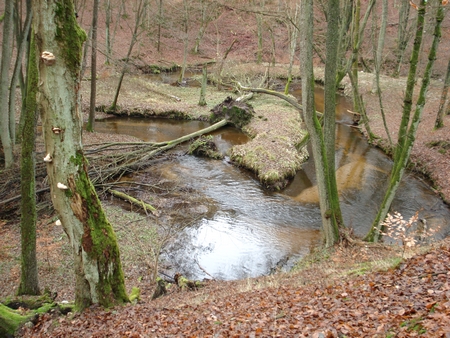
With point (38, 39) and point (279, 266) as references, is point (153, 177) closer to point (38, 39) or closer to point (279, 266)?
point (279, 266)

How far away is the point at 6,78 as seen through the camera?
10.7 meters

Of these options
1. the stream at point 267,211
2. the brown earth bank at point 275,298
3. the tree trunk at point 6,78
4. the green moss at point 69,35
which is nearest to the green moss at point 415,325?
the brown earth bank at point 275,298

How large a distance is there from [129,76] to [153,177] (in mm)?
16131

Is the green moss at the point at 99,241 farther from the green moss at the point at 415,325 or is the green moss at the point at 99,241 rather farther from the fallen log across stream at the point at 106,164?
the fallen log across stream at the point at 106,164

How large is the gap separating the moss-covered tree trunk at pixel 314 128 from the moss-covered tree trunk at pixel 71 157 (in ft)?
17.2

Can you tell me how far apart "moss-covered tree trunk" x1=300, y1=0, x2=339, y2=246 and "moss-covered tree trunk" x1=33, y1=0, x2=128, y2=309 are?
525 cm

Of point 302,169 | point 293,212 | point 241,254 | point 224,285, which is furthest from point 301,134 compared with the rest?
point 224,285

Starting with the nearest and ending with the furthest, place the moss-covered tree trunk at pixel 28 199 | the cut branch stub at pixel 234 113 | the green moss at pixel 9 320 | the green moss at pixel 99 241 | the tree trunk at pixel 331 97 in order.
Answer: the green moss at pixel 9 320
the green moss at pixel 99 241
the moss-covered tree trunk at pixel 28 199
the tree trunk at pixel 331 97
the cut branch stub at pixel 234 113

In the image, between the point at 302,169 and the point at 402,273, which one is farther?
the point at 302,169

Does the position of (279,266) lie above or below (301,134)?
below

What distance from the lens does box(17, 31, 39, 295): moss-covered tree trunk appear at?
6.02 metres

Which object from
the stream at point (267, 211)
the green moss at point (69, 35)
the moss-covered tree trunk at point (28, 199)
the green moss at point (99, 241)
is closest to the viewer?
the green moss at point (69, 35)

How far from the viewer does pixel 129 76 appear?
90.3 feet

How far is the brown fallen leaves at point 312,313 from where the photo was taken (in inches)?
154
